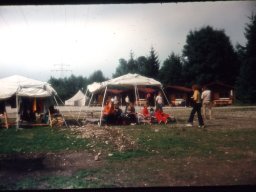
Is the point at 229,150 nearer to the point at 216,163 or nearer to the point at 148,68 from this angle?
the point at 216,163

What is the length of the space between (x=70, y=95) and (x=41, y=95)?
3109cm

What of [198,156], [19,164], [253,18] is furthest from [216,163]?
[253,18]

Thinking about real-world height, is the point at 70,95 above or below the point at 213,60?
below

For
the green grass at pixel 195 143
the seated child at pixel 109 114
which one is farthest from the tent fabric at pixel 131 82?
the green grass at pixel 195 143

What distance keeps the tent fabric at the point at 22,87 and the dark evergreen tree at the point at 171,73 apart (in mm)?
38520

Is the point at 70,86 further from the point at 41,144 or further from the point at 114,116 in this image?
the point at 41,144

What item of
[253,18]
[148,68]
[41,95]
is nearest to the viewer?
[41,95]

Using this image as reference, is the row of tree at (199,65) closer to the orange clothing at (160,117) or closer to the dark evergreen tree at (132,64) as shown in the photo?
the dark evergreen tree at (132,64)

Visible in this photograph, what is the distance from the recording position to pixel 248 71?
135ft

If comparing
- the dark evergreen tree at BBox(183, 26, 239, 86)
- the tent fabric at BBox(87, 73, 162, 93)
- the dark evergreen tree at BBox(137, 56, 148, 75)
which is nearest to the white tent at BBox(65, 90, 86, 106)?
the dark evergreen tree at BBox(137, 56, 148, 75)

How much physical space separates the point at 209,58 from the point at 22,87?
1654 inches

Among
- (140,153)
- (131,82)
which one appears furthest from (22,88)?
(140,153)

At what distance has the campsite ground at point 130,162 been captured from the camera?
237 inches

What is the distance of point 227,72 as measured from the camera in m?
54.3
